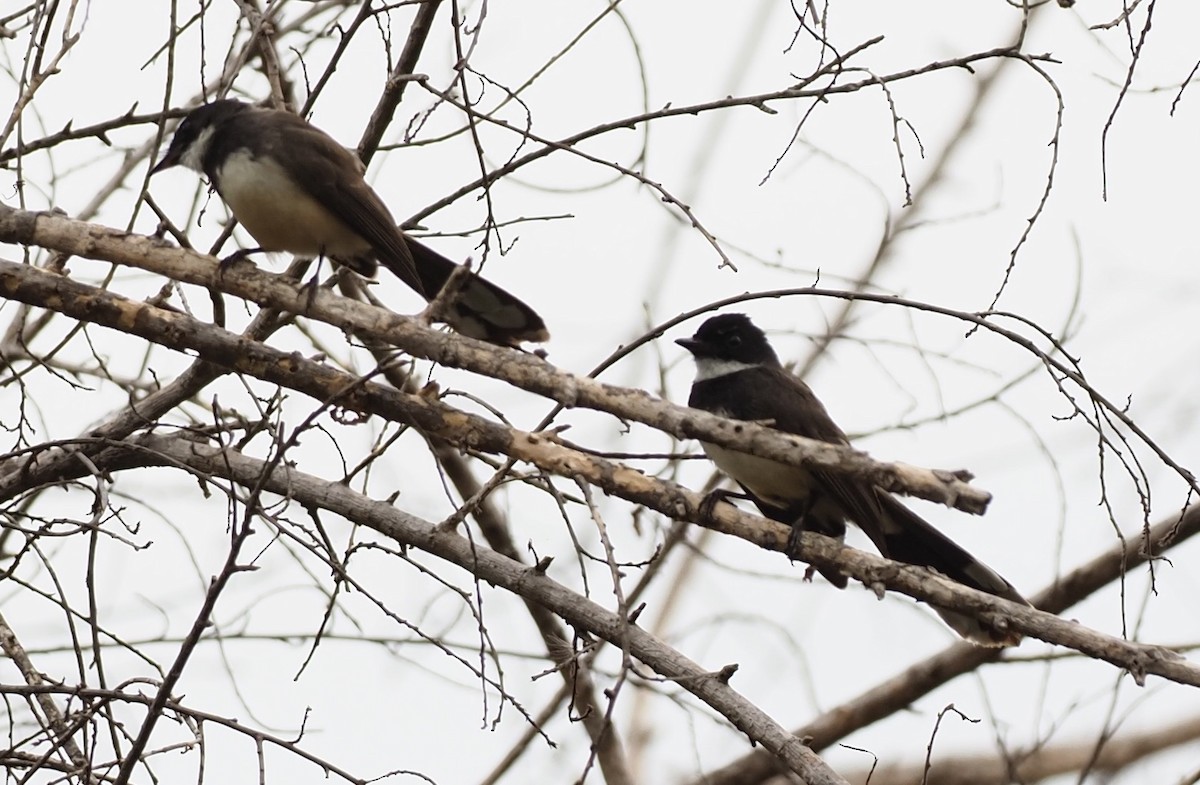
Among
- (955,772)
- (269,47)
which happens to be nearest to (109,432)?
(269,47)

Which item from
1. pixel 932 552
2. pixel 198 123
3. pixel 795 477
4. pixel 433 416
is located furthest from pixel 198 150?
pixel 932 552

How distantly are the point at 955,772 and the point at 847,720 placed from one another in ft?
4.82

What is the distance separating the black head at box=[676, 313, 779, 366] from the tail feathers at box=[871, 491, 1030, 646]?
0.90 metres

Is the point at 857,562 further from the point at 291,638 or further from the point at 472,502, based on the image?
the point at 291,638

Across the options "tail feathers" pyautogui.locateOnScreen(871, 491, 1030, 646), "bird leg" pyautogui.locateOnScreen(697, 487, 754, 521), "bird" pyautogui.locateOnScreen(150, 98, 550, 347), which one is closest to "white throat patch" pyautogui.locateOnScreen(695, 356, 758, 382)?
"tail feathers" pyautogui.locateOnScreen(871, 491, 1030, 646)

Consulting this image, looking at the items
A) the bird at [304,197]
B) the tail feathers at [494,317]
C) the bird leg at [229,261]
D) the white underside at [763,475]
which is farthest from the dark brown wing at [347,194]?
the white underside at [763,475]

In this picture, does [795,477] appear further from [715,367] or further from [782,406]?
[715,367]

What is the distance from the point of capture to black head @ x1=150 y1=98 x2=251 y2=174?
205 inches

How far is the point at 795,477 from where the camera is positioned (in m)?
5.05

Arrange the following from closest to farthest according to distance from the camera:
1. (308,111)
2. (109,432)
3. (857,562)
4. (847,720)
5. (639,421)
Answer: (639,421) → (857,562) → (109,432) → (308,111) → (847,720)

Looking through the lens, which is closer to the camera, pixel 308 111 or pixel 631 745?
pixel 308 111

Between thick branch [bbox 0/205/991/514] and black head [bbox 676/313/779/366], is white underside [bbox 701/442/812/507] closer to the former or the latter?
black head [bbox 676/313/779/366]

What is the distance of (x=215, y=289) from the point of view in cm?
417

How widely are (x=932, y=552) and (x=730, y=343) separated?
1.23 metres
